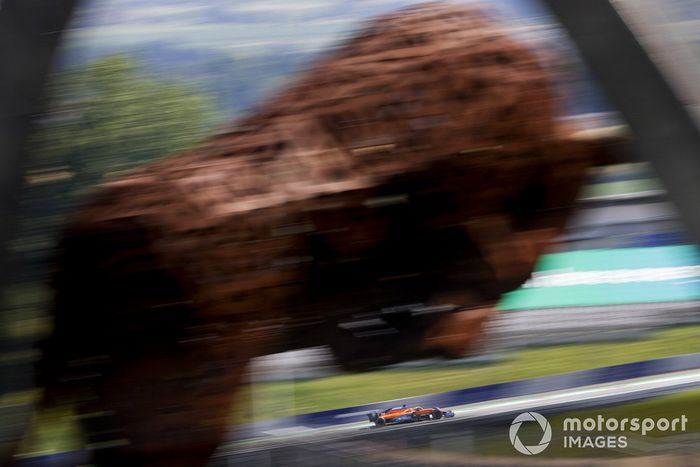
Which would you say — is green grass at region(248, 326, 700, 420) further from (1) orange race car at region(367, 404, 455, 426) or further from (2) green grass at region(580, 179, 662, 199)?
(2) green grass at region(580, 179, 662, 199)

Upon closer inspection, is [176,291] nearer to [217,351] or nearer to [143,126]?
[217,351]

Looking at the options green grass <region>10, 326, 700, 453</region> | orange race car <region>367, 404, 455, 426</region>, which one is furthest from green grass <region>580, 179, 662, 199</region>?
orange race car <region>367, 404, 455, 426</region>

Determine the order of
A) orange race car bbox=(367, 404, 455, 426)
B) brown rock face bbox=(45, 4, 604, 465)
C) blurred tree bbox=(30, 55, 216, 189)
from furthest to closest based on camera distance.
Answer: orange race car bbox=(367, 404, 455, 426) → brown rock face bbox=(45, 4, 604, 465) → blurred tree bbox=(30, 55, 216, 189)

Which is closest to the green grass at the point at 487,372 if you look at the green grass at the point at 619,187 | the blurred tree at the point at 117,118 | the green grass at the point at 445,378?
the green grass at the point at 445,378

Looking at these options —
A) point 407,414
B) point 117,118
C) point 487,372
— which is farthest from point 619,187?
point 117,118

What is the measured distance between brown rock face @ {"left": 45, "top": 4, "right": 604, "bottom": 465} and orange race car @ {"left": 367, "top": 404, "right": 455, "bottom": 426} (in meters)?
0.08

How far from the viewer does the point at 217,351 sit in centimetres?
121

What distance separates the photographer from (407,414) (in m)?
1.29

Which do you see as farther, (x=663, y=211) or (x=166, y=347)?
(x=166, y=347)

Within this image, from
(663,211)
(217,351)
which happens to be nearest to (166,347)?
(217,351)

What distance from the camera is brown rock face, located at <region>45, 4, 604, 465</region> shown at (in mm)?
1155

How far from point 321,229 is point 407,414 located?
333mm

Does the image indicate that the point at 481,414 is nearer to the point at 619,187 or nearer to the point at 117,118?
the point at 619,187

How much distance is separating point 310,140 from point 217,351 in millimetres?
354
